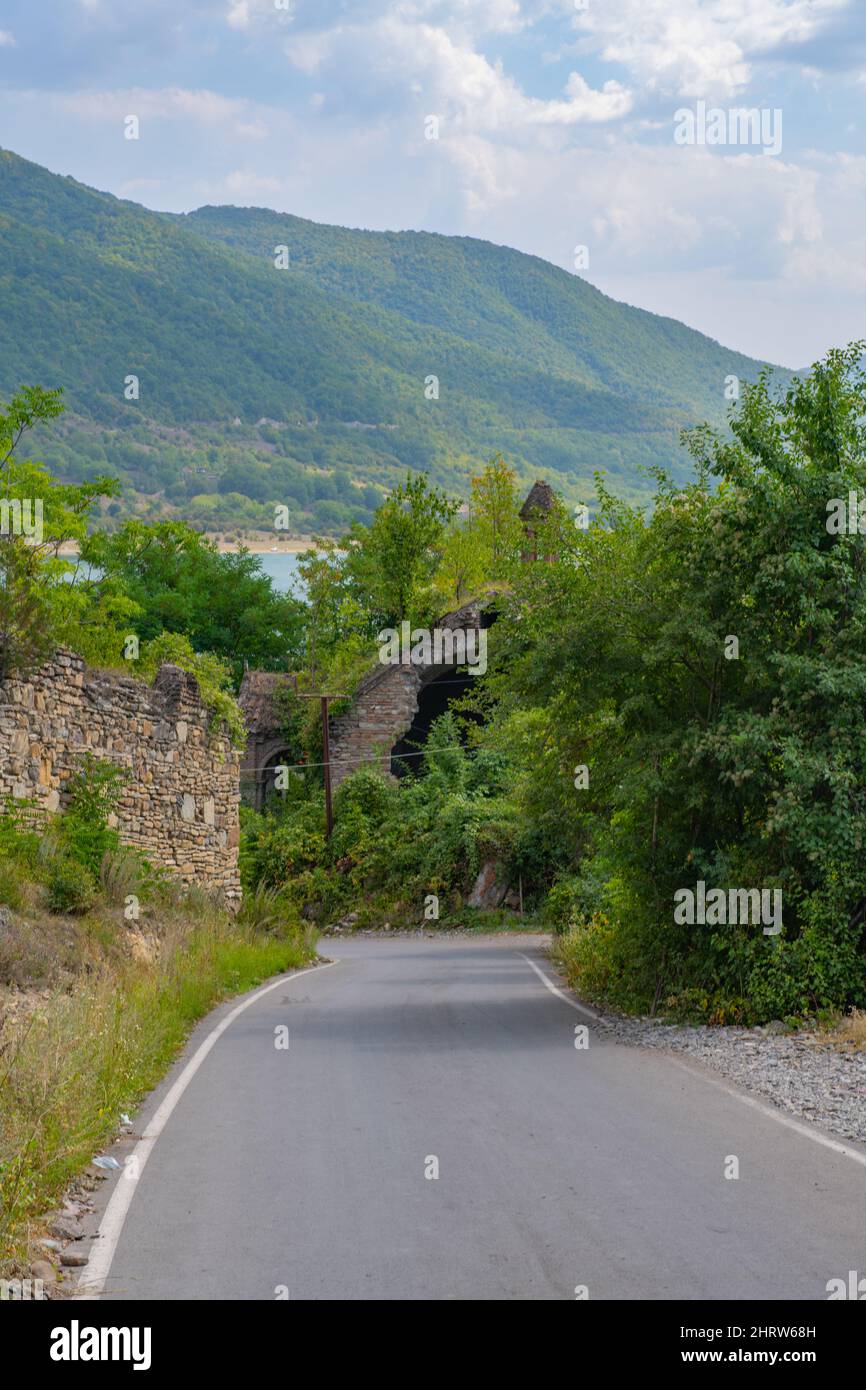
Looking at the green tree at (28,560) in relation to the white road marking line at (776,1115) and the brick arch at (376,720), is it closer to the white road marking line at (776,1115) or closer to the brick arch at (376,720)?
the white road marking line at (776,1115)

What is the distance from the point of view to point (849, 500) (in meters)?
17.2

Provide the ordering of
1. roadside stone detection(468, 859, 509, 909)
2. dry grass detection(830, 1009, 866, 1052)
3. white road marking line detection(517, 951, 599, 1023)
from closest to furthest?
dry grass detection(830, 1009, 866, 1052) < white road marking line detection(517, 951, 599, 1023) < roadside stone detection(468, 859, 509, 909)

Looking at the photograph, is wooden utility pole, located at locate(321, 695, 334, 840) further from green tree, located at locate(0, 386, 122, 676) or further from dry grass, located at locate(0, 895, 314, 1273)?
dry grass, located at locate(0, 895, 314, 1273)

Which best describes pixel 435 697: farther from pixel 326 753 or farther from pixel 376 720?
pixel 326 753

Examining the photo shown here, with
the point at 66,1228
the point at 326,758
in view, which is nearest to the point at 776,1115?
the point at 66,1228

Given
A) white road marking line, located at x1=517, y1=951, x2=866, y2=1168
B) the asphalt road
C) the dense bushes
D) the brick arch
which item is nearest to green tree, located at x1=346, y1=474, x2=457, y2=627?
the brick arch

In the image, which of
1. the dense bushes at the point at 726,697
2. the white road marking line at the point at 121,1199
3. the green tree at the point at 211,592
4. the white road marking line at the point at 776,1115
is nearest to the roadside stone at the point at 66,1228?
the white road marking line at the point at 121,1199

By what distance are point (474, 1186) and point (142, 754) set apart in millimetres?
19003

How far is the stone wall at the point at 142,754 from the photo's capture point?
73.2ft

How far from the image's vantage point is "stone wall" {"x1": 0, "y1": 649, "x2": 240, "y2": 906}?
2230 cm

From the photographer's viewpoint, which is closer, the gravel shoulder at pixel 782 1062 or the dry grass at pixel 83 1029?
the dry grass at pixel 83 1029

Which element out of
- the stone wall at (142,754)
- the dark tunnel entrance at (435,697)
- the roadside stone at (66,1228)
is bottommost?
the roadside stone at (66,1228)

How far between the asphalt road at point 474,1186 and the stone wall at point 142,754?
796cm

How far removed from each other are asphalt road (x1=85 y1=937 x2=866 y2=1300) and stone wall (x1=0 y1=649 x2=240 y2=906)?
7965 mm
